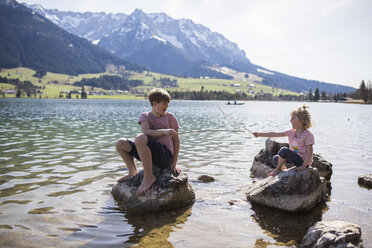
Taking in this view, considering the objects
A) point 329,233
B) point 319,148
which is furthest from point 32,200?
point 319,148

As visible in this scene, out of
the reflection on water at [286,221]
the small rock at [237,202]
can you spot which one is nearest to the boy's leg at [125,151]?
the small rock at [237,202]

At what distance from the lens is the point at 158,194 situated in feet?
27.6

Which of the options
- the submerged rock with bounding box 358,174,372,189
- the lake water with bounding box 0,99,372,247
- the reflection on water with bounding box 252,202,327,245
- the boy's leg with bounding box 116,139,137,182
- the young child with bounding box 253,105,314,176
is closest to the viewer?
the lake water with bounding box 0,99,372,247

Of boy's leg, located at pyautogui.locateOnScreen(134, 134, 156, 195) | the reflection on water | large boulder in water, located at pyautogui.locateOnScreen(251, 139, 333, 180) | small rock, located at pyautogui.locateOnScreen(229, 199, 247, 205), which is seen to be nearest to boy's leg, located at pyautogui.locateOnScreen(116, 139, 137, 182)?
boy's leg, located at pyautogui.locateOnScreen(134, 134, 156, 195)

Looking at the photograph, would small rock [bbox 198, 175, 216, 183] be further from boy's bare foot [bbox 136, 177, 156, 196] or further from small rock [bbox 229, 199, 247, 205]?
boy's bare foot [bbox 136, 177, 156, 196]

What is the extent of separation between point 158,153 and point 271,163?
6214mm

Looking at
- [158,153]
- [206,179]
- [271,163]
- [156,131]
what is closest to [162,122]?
[156,131]

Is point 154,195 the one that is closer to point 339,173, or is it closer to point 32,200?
point 32,200

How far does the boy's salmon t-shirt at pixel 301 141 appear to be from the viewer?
9.27 metres

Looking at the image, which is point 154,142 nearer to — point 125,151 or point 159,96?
point 125,151

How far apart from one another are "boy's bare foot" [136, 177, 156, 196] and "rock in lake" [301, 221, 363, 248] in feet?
14.0

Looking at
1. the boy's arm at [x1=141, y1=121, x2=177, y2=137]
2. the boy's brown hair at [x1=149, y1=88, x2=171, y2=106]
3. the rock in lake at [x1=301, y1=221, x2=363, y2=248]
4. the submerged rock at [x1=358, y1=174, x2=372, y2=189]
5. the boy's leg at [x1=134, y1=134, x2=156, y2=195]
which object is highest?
the boy's brown hair at [x1=149, y1=88, x2=171, y2=106]

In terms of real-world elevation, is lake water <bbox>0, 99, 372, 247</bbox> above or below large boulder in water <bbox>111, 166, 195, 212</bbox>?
below

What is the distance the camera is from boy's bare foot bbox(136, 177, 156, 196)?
8.40 meters
